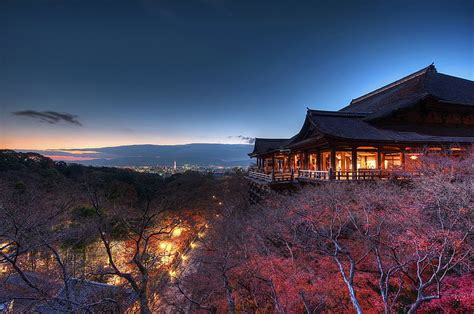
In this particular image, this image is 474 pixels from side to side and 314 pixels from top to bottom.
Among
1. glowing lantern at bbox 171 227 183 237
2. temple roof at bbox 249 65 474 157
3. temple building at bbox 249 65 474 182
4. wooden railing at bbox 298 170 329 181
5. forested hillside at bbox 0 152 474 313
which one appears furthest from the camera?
glowing lantern at bbox 171 227 183 237

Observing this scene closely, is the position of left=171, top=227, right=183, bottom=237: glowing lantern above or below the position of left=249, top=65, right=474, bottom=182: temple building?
below

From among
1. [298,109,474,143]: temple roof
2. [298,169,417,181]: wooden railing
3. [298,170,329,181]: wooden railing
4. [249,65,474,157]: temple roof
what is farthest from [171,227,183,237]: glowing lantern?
[298,109,474,143]: temple roof

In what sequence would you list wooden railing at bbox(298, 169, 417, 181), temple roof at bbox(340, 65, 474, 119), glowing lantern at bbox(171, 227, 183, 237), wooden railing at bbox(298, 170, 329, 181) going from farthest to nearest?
glowing lantern at bbox(171, 227, 183, 237) → temple roof at bbox(340, 65, 474, 119) → wooden railing at bbox(298, 170, 329, 181) → wooden railing at bbox(298, 169, 417, 181)

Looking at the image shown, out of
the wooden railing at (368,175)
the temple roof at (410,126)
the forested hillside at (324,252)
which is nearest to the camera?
the forested hillside at (324,252)

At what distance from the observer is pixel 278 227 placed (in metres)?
13.6

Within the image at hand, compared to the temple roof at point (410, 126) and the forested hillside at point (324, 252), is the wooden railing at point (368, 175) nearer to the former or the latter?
the forested hillside at point (324, 252)

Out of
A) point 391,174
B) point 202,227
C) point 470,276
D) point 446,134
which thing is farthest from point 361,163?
point 202,227

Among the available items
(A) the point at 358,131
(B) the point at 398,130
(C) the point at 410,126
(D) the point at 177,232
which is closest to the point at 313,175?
(A) the point at 358,131

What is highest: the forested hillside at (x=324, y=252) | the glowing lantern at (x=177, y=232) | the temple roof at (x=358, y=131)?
the temple roof at (x=358, y=131)

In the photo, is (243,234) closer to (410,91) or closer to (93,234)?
(93,234)

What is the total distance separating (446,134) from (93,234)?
30.3m

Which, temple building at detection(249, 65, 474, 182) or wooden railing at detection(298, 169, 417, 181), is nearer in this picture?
wooden railing at detection(298, 169, 417, 181)

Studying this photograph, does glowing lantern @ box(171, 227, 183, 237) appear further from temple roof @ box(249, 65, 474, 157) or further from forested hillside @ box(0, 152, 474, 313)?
temple roof @ box(249, 65, 474, 157)

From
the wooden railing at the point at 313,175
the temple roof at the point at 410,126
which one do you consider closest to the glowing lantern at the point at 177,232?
the temple roof at the point at 410,126
